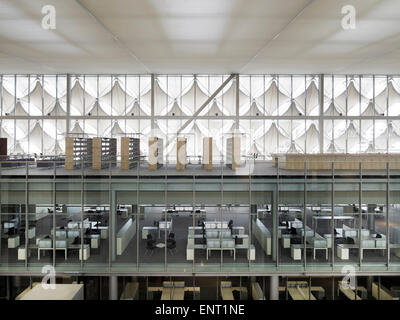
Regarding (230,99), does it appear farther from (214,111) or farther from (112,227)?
(112,227)

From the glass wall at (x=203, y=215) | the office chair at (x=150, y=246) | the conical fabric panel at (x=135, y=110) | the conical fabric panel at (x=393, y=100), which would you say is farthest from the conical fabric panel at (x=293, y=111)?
the office chair at (x=150, y=246)

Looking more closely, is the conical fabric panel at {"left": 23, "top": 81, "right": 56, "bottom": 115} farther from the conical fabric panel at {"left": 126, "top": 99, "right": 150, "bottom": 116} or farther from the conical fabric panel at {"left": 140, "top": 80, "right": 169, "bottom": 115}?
the conical fabric panel at {"left": 140, "top": 80, "right": 169, "bottom": 115}

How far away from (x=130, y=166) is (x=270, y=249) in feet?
16.0

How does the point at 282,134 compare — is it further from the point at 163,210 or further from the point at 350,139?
the point at 163,210

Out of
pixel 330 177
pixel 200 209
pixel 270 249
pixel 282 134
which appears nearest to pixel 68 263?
pixel 200 209

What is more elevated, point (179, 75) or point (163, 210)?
point (179, 75)

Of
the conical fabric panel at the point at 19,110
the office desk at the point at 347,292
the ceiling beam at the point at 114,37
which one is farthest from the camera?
the conical fabric panel at the point at 19,110

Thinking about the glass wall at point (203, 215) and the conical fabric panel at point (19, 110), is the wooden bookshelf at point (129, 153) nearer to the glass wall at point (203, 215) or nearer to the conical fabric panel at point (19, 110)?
the glass wall at point (203, 215)

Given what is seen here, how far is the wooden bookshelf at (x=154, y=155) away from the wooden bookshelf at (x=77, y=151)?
6.26 feet

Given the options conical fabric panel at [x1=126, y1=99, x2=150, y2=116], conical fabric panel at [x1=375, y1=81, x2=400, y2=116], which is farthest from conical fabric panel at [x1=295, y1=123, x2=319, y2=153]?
conical fabric panel at [x1=126, y1=99, x2=150, y2=116]

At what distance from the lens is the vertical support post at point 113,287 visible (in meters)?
6.50

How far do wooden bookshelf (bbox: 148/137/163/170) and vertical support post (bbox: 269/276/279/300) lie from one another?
4.61m
